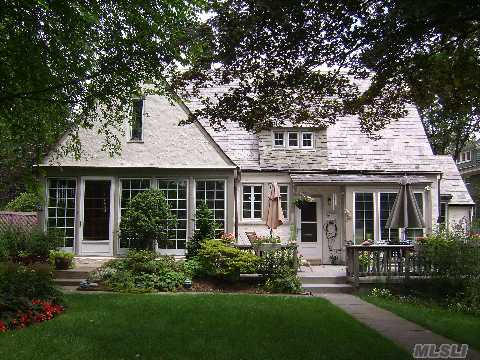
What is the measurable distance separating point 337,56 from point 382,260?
7891 millimetres

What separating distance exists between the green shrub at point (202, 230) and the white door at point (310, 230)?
355 cm

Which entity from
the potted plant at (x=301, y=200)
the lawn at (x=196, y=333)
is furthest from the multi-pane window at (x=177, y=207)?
the lawn at (x=196, y=333)

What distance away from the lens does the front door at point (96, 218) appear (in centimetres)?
1673

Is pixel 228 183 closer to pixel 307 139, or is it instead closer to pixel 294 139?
pixel 294 139

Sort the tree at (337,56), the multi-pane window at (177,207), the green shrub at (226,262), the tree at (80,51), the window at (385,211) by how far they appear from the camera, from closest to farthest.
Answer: the tree at (337,56) → the tree at (80,51) → the green shrub at (226,262) → the multi-pane window at (177,207) → the window at (385,211)

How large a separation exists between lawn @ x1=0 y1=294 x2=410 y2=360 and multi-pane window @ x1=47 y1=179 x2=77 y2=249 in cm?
622

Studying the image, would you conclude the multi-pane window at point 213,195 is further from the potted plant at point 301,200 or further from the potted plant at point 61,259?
the potted plant at point 61,259

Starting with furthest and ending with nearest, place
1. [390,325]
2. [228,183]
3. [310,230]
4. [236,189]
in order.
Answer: [310,230], [236,189], [228,183], [390,325]

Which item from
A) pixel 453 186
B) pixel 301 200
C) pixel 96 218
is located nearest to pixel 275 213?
pixel 301 200

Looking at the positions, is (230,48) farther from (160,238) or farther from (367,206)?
(367,206)

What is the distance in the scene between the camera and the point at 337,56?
725 cm

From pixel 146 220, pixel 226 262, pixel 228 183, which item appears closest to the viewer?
pixel 226 262

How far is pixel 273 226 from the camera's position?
50.3 feet

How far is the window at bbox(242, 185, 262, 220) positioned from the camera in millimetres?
17859
